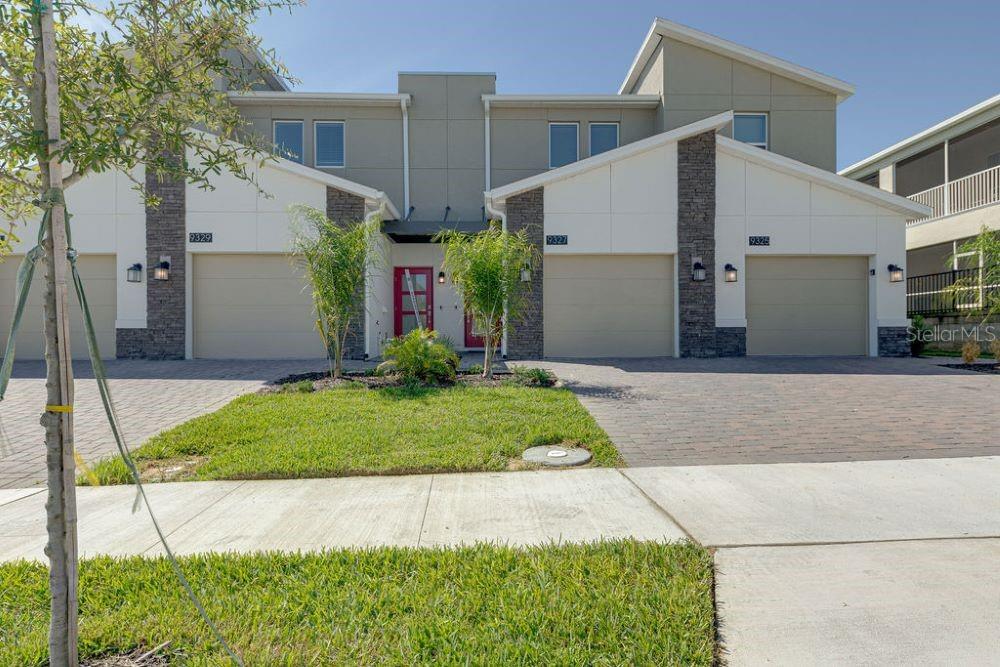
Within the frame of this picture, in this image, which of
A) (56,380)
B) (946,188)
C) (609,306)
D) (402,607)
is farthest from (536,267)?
(946,188)

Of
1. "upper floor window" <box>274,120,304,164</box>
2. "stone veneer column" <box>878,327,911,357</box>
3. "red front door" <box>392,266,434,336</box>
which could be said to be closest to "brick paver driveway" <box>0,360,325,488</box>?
"red front door" <box>392,266,434,336</box>

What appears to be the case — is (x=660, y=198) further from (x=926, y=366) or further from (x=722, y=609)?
(x=722, y=609)

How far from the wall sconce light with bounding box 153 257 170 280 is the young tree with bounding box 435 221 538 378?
25.5ft

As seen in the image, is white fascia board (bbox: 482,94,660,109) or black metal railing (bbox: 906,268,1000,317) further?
white fascia board (bbox: 482,94,660,109)

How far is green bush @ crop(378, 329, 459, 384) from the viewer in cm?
975

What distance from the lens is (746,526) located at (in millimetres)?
3775

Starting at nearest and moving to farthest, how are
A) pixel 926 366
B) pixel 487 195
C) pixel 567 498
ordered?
pixel 567 498
pixel 926 366
pixel 487 195

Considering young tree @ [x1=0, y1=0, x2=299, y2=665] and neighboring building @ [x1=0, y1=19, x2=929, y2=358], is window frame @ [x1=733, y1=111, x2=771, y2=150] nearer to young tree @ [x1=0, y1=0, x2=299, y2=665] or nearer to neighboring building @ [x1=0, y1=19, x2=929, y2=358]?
neighboring building @ [x1=0, y1=19, x2=929, y2=358]

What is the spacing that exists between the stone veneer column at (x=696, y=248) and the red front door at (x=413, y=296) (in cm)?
713

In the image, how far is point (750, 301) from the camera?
14539 mm

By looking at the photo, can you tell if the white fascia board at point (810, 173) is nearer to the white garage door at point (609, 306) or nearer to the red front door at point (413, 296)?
the white garage door at point (609, 306)

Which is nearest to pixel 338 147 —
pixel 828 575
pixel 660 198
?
pixel 660 198

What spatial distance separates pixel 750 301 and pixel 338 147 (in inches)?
503

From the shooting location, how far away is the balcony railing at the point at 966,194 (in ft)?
57.4
